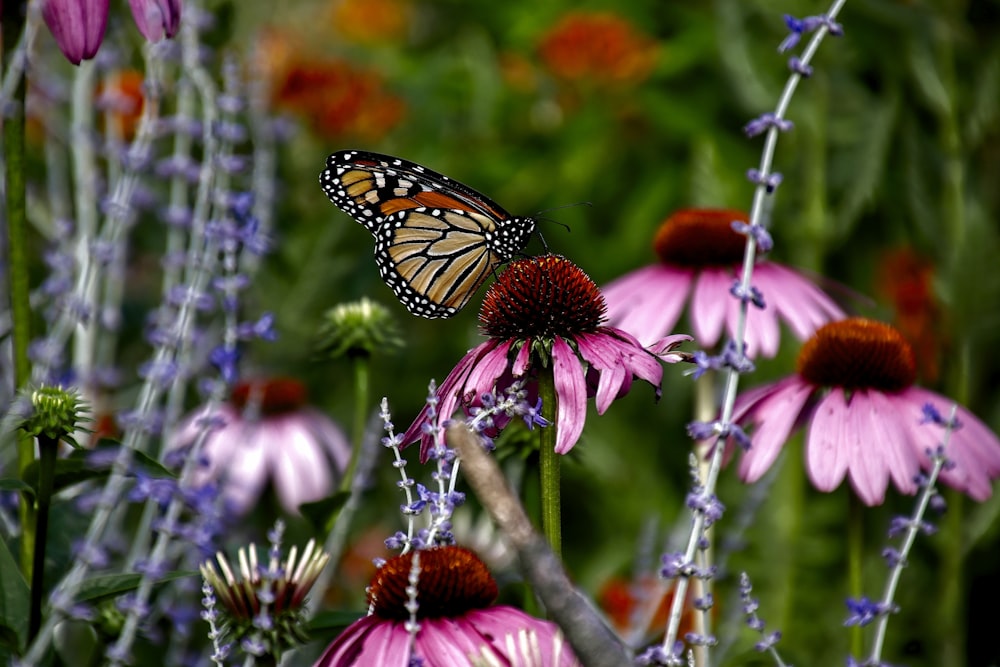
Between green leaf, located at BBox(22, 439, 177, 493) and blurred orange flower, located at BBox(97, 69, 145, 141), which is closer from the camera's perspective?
green leaf, located at BBox(22, 439, 177, 493)

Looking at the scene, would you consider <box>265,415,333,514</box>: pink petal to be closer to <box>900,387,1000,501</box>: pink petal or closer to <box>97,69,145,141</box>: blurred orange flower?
<box>97,69,145,141</box>: blurred orange flower

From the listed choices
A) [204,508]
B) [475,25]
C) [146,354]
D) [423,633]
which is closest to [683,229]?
[204,508]

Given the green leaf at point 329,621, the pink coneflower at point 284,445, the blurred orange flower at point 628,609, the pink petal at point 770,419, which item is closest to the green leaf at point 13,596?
the green leaf at point 329,621

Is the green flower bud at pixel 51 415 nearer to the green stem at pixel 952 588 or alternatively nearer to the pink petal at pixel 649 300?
the pink petal at pixel 649 300

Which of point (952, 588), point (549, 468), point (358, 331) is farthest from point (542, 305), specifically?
point (952, 588)

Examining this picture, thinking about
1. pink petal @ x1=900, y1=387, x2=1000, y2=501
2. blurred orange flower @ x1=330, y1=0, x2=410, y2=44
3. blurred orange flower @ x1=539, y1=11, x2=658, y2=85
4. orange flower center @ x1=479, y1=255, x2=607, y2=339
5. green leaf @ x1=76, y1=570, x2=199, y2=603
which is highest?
blurred orange flower @ x1=330, y1=0, x2=410, y2=44

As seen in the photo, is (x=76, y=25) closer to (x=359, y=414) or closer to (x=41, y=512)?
A: (x=41, y=512)

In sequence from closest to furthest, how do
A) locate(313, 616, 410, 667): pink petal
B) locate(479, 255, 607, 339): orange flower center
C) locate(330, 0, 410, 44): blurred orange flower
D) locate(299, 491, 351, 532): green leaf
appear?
locate(313, 616, 410, 667): pink petal → locate(479, 255, 607, 339): orange flower center → locate(299, 491, 351, 532): green leaf → locate(330, 0, 410, 44): blurred orange flower

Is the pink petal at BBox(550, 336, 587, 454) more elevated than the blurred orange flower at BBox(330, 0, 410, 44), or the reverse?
the blurred orange flower at BBox(330, 0, 410, 44)

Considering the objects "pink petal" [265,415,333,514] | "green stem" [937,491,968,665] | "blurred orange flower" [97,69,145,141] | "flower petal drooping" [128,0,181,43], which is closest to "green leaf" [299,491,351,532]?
"flower petal drooping" [128,0,181,43]
